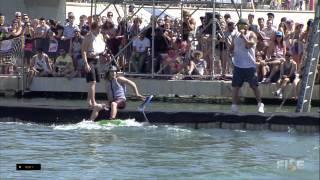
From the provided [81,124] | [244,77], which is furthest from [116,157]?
[244,77]

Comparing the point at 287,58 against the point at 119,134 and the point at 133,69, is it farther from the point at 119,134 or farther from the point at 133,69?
the point at 119,134

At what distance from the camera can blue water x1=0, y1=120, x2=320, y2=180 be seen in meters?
11.4

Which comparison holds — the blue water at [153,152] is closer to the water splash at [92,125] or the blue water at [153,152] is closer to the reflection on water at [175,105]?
the water splash at [92,125]

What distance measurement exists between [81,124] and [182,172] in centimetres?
533

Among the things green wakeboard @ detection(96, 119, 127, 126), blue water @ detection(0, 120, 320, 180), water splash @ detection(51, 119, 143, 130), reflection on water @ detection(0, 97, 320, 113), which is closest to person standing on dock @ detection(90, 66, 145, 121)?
green wakeboard @ detection(96, 119, 127, 126)

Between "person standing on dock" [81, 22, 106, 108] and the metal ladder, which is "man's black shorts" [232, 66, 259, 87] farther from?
"person standing on dock" [81, 22, 106, 108]

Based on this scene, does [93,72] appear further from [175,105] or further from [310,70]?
[310,70]

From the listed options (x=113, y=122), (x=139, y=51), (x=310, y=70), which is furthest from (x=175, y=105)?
(x=113, y=122)

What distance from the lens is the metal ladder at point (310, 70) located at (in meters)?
17.3

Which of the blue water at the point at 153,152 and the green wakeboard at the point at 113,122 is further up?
the green wakeboard at the point at 113,122

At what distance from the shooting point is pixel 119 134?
15.4m

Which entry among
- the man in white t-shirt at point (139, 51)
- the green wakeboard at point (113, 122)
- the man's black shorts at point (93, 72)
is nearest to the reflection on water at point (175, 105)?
the man in white t-shirt at point (139, 51)

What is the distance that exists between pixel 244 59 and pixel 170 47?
4.60 meters

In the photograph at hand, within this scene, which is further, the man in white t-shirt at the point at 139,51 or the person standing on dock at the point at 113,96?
the man in white t-shirt at the point at 139,51
